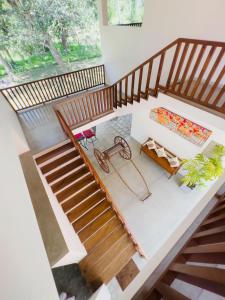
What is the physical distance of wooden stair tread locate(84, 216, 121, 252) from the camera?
9.53 ft

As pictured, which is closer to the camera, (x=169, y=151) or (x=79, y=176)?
(x=79, y=176)

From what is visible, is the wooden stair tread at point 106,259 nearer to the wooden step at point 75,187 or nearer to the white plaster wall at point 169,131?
the wooden step at point 75,187

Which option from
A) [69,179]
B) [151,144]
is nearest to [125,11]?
[151,144]

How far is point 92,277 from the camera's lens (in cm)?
261

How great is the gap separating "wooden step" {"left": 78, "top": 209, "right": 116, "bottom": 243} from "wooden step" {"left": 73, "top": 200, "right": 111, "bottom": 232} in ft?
0.25

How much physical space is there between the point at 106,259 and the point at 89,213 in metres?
0.97

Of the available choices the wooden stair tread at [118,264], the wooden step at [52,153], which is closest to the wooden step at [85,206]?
the wooden stair tread at [118,264]

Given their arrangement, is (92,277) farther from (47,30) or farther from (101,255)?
(47,30)

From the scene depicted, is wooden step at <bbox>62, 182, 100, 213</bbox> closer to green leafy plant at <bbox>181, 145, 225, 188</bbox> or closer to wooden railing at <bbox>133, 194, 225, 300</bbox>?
wooden railing at <bbox>133, 194, 225, 300</bbox>

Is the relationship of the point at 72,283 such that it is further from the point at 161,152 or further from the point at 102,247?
the point at 161,152

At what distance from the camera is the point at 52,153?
12.1 feet

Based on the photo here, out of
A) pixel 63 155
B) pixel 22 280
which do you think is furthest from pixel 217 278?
pixel 63 155

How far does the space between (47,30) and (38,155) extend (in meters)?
6.41

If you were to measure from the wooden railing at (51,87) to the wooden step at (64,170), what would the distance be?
328cm
